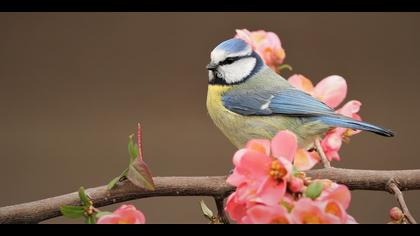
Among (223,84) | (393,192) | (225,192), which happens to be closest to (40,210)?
(225,192)

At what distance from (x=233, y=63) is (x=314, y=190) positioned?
32.1 inches

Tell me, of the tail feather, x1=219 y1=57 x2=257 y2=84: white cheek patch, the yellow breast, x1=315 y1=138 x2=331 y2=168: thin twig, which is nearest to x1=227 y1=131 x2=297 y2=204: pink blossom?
x1=315 y1=138 x2=331 y2=168: thin twig

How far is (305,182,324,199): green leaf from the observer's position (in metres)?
0.64

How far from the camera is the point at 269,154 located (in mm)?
708

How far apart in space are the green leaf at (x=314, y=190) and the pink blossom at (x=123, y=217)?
20cm

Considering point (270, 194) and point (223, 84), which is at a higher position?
point (223, 84)

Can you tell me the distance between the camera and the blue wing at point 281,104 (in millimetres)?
1267

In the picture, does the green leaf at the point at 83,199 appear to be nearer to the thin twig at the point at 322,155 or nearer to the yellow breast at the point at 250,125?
the thin twig at the point at 322,155

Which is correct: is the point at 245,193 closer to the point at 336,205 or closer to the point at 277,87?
the point at 336,205

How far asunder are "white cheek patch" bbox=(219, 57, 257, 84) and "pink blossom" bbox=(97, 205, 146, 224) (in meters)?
0.79

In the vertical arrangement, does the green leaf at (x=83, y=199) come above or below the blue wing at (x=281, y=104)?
below

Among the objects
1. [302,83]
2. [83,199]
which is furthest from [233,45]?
[83,199]

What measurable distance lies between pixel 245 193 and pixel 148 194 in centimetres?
19

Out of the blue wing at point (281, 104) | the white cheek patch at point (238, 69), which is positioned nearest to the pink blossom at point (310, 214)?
the blue wing at point (281, 104)
